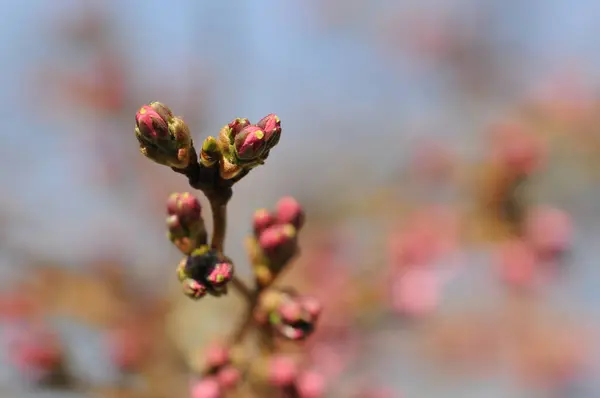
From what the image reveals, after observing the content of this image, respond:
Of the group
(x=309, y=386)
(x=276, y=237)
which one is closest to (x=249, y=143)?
(x=276, y=237)

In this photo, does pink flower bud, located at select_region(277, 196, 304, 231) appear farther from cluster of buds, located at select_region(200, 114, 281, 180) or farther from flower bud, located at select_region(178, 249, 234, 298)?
cluster of buds, located at select_region(200, 114, 281, 180)

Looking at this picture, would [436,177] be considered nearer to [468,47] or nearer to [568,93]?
[568,93]

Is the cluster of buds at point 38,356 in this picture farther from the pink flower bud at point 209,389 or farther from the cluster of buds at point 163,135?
the cluster of buds at point 163,135

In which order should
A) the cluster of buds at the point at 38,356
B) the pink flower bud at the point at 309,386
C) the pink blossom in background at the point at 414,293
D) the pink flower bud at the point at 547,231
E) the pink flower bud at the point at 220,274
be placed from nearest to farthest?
the pink flower bud at the point at 220,274, the pink flower bud at the point at 309,386, the cluster of buds at the point at 38,356, the pink blossom in background at the point at 414,293, the pink flower bud at the point at 547,231

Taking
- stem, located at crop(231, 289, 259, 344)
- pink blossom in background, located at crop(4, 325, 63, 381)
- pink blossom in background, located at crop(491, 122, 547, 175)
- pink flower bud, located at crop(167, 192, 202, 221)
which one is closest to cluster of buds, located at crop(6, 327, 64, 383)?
pink blossom in background, located at crop(4, 325, 63, 381)

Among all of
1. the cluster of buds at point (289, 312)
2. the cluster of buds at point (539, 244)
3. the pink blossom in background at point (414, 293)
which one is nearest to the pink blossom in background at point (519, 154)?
the cluster of buds at point (539, 244)

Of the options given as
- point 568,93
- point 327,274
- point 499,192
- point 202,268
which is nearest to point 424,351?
point 327,274
